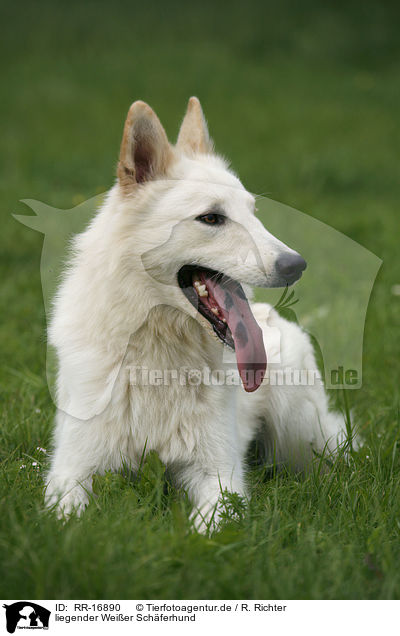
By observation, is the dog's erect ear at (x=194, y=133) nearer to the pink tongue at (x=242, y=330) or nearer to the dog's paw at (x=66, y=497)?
the pink tongue at (x=242, y=330)

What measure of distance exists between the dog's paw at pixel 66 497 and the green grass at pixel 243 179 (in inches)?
2.4

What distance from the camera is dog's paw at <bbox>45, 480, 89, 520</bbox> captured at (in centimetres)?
266

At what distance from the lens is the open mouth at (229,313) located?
2791mm

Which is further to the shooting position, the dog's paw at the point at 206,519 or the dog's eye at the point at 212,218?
the dog's eye at the point at 212,218

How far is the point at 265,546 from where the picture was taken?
2.47m

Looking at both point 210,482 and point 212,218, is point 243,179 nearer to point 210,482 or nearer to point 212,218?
point 212,218

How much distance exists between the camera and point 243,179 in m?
9.70

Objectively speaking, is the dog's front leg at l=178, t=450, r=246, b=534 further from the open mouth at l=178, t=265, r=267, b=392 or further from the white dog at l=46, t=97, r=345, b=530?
the open mouth at l=178, t=265, r=267, b=392

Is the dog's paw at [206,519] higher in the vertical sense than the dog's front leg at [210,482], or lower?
lower

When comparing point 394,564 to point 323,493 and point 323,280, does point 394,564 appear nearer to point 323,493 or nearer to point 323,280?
point 323,493
